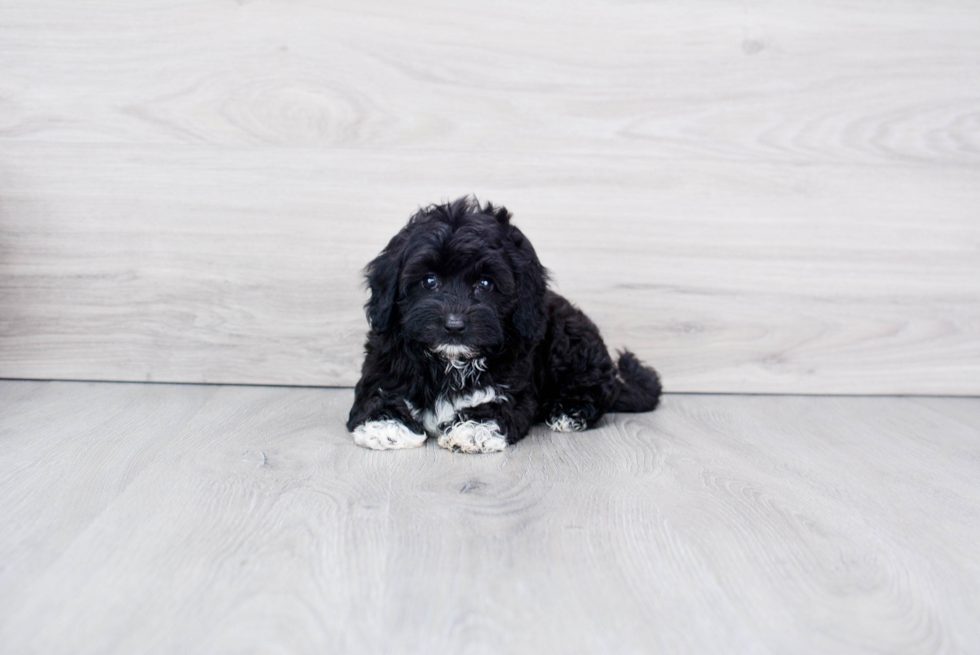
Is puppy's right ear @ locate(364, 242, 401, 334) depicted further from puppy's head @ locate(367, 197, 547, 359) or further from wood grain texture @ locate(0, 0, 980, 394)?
wood grain texture @ locate(0, 0, 980, 394)

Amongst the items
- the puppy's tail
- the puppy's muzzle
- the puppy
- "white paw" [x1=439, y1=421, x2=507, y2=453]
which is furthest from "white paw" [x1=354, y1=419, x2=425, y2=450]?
the puppy's tail

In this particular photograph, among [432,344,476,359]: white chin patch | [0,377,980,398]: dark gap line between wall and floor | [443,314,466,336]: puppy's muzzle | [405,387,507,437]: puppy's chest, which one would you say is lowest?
[0,377,980,398]: dark gap line between wall and floor

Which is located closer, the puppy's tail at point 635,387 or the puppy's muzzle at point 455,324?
the puppy's muzzle at point 455,324

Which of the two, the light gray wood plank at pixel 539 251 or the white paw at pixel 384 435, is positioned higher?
the light gray wood plank at pixel 539 251

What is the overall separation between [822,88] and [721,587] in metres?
2.77

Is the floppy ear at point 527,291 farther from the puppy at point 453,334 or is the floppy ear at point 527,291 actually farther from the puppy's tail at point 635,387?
the puppy's tail at point 635,387

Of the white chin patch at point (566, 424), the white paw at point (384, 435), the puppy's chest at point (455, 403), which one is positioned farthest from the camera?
the white chin patch at point (566, 424)

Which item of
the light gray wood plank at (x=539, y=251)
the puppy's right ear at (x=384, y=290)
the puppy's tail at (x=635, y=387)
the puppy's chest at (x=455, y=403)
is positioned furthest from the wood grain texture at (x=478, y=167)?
the puppy's chest at (x=455, y=403)

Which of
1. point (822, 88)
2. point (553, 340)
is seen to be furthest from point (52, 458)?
point (822, 88)

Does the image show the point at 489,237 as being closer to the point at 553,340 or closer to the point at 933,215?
the point at 553,340

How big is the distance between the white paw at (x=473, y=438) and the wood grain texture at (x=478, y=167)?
114 cm

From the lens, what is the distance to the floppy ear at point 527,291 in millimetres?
2586

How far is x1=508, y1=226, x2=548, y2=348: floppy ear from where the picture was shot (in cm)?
259

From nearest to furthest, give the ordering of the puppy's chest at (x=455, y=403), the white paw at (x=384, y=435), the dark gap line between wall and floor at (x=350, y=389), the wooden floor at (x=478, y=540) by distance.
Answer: the wooden floor at (x=478, y=540), the white paw at (x=384, y=435), the puppy's chest at (x=455, y=403), the dark gap line between wall and floor at (x=350, y=389)
